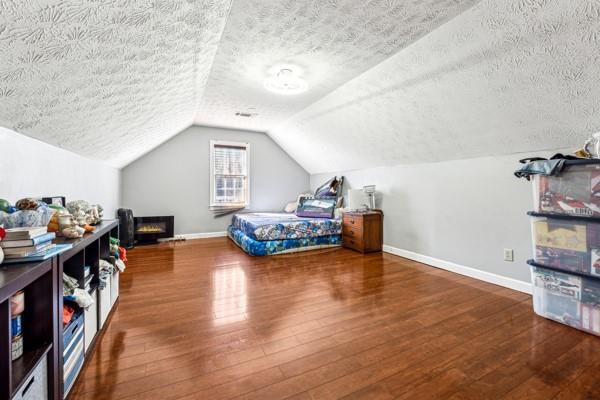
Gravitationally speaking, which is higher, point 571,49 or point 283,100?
point 283,100

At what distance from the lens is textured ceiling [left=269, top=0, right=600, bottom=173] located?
5.49 feet

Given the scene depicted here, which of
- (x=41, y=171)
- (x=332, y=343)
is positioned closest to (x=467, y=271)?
(x=332, y=343)

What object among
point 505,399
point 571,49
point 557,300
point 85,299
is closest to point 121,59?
point 85,299

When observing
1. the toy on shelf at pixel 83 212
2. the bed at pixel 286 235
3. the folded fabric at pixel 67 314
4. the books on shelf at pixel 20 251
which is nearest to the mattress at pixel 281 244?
the bed at pixel 286 235

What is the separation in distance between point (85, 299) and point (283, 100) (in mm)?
3281

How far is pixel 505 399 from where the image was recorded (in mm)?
1254

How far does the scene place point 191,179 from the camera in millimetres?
5348

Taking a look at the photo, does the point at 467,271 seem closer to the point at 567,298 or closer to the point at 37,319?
the point at 567,298

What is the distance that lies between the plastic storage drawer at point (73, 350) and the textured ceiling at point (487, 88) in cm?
305

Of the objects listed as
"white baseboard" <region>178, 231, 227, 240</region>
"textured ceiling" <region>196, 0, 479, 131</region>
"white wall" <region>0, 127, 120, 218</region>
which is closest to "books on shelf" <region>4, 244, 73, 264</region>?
"white wall" <region>0, 127, 120, 218</region>

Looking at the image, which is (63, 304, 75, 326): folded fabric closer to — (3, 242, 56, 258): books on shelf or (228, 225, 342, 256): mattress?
(3, 242, 56, 258): books on shelf

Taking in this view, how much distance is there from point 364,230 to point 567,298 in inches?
92.8

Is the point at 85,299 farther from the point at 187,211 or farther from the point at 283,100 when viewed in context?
the point at 187,211

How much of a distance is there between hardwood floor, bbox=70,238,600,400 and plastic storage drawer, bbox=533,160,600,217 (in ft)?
2.89
